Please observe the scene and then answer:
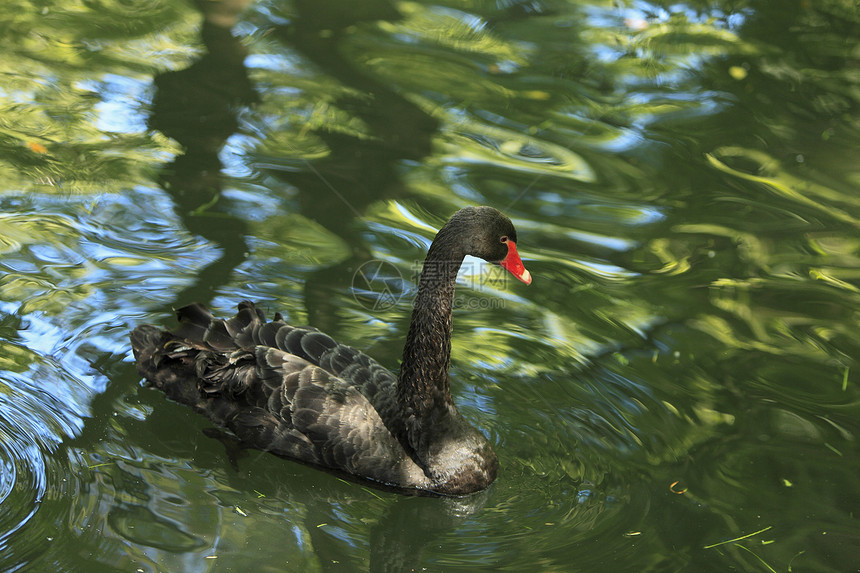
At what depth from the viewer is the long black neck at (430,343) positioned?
511 centimetres

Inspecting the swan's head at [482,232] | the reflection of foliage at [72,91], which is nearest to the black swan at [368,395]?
the swan's head at [482,232]

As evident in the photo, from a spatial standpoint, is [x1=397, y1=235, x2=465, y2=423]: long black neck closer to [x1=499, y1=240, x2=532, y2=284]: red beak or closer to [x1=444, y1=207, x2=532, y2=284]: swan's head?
[x1=444, y1=207, x2=532, y2=284]: swan's head

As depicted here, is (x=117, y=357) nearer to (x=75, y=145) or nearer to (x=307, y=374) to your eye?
(x=307, y=374)

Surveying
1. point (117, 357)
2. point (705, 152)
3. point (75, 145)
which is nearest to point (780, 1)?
point (705, 152)

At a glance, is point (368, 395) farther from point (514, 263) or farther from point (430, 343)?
point (514, 263)

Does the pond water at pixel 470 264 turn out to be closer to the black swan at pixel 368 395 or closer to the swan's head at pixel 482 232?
the black swan at pixel 368 395

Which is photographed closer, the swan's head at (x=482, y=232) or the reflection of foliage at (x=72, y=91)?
the swan's head at (x=482, y=232)

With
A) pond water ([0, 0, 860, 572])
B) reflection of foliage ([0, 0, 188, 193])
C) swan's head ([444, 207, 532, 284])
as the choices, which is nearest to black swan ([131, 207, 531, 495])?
swan's head ([444, 207, 532, 284])

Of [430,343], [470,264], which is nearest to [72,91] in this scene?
[470,264]

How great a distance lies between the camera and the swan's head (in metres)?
5.03

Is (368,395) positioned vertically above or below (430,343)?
below

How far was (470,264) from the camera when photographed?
7328mm

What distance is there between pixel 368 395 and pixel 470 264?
2224 millimetres

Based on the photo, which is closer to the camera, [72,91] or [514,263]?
[514,263]
